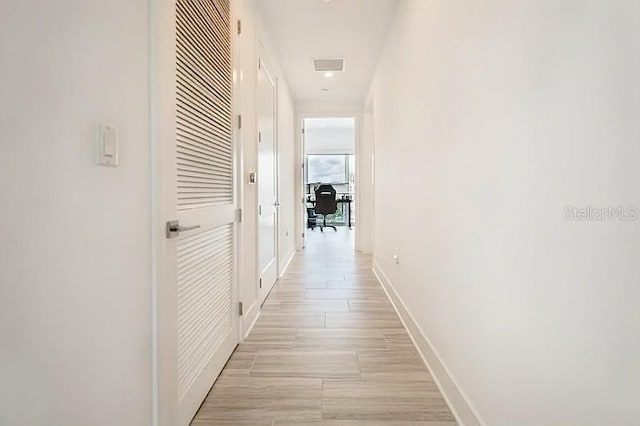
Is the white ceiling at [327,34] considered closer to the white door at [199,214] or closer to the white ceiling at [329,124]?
the white door at [199,214]

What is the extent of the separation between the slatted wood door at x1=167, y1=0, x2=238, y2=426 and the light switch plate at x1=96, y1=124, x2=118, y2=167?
405 millimetres

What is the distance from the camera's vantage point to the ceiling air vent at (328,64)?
4484mm

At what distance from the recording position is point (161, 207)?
1.33 meters

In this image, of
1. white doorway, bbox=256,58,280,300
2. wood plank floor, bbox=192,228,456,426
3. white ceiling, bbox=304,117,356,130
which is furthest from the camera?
white ceiling, bbox=304,117,356,130

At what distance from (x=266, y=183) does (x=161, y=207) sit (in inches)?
93.5

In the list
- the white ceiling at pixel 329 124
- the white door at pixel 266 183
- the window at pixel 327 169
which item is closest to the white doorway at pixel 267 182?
the white door at pixel 266 183

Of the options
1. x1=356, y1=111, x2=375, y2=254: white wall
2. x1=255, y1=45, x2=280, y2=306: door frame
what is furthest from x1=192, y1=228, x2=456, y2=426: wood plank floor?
x1=356, y1=111, x2=375, y2=254: white wall

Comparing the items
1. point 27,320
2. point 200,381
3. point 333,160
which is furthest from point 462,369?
point 333,160

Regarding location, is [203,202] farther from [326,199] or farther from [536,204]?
[326,199]

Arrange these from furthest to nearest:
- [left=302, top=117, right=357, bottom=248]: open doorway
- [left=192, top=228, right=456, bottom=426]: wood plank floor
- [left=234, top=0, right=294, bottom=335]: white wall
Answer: [left=302, top=117, right=357, bottom=248]: open doorway
[left=234, top=0, right=294, bottom=335]: white wall
[left=192, top=228, right=456, bottom=426]: wood plank floor

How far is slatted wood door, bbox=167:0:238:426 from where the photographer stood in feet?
5.08

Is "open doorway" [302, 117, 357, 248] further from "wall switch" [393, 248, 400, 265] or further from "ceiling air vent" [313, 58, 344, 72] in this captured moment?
"wall switch" [393, 248, 400, 265]

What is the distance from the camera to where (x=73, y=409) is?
88cm

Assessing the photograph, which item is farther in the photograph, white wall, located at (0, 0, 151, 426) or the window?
the window
